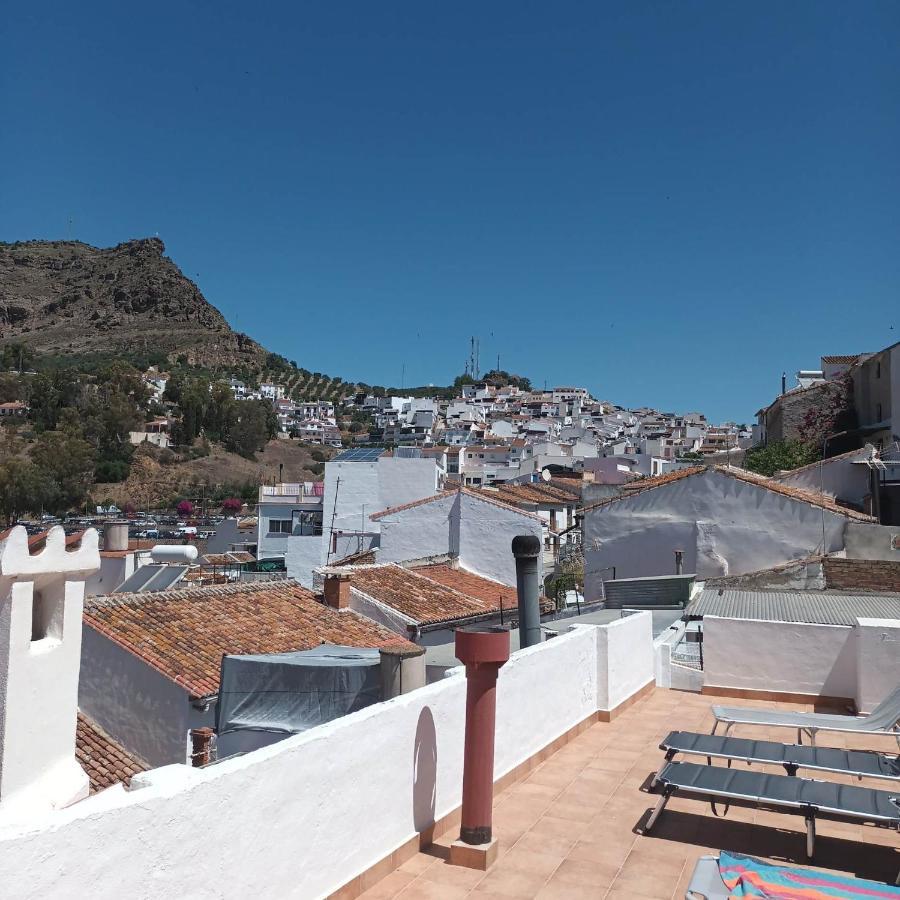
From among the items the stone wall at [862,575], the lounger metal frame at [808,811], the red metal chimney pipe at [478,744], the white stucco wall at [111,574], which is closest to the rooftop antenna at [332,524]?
the white stucco wall at [111,574]

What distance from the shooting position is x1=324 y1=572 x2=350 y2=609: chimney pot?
17297 millimetres

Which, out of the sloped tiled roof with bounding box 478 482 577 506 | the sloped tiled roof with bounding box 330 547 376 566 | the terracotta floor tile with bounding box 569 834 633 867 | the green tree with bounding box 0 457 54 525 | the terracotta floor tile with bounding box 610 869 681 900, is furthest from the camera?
the green tree with bounding box 0 457 54 525

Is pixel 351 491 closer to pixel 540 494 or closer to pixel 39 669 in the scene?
pixel 540 494

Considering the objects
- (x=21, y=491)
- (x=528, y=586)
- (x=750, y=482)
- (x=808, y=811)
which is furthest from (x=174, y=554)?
(x=21, y=491)

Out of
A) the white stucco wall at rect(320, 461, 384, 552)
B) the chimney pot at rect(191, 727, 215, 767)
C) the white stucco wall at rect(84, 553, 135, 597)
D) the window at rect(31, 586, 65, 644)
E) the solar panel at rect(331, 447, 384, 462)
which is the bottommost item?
the chimney pot at rect(191, 727, 215, 767)

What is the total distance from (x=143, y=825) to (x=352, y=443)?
370 feet

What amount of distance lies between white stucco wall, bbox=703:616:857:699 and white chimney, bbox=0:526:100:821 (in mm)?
6279

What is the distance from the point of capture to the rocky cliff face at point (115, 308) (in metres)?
144

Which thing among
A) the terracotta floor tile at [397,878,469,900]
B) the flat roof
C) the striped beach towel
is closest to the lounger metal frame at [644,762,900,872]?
the striped beach towel

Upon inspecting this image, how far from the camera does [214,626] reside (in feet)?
48.7

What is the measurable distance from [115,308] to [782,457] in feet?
484

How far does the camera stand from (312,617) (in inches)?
645

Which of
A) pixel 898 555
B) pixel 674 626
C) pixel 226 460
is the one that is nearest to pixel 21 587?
pixel 674 626

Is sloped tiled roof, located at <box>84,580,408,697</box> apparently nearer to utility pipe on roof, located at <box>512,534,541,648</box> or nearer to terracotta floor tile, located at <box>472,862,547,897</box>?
utility pipe on roof, located at <box>512,534,541,648</box>
